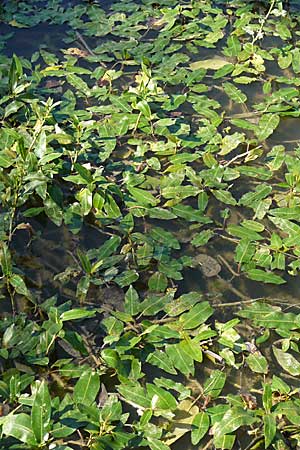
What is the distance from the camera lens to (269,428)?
77.2 inches

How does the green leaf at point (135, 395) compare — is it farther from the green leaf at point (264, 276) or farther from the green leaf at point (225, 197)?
the green leaf at point (225, 197)

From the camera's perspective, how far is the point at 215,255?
2.62m

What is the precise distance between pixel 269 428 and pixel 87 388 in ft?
1.93

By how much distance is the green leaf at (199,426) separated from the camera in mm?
1979

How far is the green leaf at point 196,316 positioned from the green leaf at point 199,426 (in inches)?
13.4

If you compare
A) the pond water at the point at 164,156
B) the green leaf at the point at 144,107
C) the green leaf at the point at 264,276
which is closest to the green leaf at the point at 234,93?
the pond water at the point at 164,156

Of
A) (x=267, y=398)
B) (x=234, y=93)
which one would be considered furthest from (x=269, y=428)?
(x=234, y=93)

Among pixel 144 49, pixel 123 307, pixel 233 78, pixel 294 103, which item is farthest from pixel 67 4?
pixel 123 307

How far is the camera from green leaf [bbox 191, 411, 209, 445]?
1979 millimetres

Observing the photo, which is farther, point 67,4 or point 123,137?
point 67,4

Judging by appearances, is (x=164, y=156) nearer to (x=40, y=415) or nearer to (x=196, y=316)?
(x=196, y=316)

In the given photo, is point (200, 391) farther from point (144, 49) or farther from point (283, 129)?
point (144, 49)

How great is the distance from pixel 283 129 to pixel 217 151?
0.43m

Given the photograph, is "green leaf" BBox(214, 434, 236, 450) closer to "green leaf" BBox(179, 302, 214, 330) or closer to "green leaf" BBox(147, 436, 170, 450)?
"green leaf" BBox(147, 436, 170, 450)
